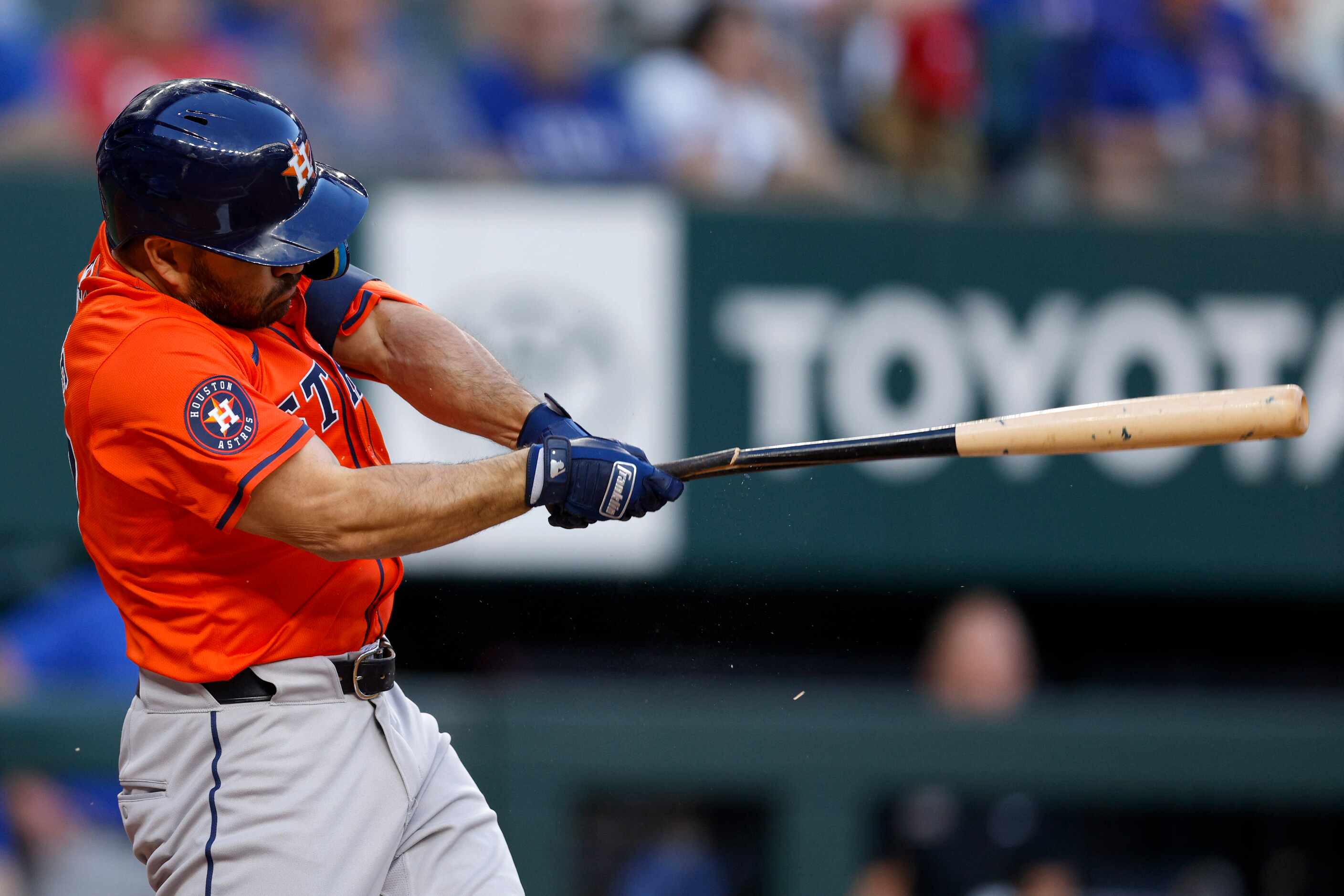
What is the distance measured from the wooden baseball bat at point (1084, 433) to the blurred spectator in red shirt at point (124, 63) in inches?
135

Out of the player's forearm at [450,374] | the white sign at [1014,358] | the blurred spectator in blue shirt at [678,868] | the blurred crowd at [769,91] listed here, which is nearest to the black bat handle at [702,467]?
the player's forearm at [450,374]

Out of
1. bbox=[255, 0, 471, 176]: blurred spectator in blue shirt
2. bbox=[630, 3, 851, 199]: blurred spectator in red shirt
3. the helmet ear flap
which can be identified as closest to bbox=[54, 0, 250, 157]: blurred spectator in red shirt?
bbox=[255, 0, 471, 176]: blurred spectator in blue shirt

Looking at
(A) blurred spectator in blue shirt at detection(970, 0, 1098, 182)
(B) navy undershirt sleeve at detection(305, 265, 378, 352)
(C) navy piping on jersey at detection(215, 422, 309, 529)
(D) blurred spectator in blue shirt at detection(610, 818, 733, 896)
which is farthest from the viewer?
(A) blurred spectator in blue shirt at detection(970, 0, 1098, 182)

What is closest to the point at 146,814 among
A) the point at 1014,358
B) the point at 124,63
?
the point at 124,63

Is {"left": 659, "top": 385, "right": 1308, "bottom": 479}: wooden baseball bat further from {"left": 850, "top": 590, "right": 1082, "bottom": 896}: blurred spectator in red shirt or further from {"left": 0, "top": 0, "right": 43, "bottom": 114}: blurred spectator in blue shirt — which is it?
{"left": 0, "top": 0, "right": 43, "bottom": 114}: blurred spectator in blue shirt

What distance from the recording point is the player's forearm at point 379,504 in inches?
94.3

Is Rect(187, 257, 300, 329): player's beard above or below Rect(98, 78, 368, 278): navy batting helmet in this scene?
below

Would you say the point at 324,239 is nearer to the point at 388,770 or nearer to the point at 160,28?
the point at 388,770

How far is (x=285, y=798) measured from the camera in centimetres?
254

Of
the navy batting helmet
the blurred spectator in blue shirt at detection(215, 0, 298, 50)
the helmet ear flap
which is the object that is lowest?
the helmet ear flap

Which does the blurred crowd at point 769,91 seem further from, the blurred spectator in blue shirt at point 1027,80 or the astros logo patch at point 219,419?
the astros logo patch at point 219,419

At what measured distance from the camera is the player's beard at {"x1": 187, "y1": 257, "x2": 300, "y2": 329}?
254 centimetres

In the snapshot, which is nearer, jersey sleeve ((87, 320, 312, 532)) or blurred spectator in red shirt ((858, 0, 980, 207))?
jersey sleeve ((87, 320, 312, 532))

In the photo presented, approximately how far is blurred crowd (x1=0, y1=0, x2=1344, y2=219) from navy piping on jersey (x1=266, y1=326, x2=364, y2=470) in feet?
9.44
